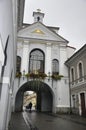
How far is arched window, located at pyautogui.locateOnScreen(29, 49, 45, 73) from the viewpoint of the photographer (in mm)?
21991

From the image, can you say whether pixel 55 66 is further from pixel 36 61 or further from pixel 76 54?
pixel 76 54

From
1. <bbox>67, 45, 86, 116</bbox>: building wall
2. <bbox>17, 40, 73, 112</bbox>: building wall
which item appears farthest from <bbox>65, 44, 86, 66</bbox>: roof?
<bbox>17, 40, 73, 112</bbox>: building wall

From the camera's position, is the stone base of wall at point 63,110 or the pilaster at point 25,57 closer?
the stone base of wall at point 63,110

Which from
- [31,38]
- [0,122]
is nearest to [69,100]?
[31,38]

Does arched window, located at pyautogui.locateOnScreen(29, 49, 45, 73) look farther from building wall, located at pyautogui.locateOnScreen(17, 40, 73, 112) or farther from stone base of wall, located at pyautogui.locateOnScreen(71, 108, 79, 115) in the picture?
stone base of wall, located at pyautogui.locateOnScreen(71, 108, 79, 115)

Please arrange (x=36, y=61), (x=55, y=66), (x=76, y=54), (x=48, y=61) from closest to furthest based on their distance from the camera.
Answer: (x=76, y=54), (x=48, y=61), (x=55, y=66), (x=36, y=61)

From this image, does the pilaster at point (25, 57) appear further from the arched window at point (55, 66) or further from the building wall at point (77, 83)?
the building wall at point (77, 83)

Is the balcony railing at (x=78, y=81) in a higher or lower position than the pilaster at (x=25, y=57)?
lower

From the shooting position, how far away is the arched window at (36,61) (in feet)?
72.1

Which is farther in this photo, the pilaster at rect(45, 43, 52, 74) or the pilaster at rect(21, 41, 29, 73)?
the pilaster at rect(45, 43, 52, 74)

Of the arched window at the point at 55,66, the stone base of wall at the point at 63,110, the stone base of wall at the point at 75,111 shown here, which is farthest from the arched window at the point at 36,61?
the stone base of wall at the point at 75,111

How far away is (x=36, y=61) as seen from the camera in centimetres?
2250

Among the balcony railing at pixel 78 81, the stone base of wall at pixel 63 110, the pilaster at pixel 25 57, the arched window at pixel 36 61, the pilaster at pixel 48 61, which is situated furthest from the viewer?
the arched window at pixel 36 61

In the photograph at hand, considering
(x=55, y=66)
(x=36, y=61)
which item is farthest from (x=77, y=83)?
(x=36, y=61)
